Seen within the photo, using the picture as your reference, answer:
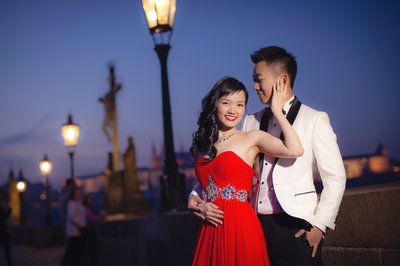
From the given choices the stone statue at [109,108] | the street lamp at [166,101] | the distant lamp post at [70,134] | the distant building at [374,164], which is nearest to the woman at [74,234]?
the street lamp at [166,101]

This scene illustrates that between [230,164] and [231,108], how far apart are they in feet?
Answer: 1.47

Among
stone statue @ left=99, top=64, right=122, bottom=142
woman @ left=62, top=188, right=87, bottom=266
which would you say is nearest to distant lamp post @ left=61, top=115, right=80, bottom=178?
woman @ left=62, top=188, right=87, bottom=266

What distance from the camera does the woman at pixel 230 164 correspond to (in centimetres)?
302

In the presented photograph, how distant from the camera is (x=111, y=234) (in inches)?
358

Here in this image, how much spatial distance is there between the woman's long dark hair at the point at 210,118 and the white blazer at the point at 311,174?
55 cm

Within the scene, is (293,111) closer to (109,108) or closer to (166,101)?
(166,101)

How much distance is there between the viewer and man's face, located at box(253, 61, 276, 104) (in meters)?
3.11

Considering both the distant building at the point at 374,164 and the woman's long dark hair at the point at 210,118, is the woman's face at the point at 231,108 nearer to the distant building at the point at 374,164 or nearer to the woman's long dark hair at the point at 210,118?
the woman's long dark hair at the point at 210,118

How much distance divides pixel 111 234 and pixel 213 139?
20.6ft

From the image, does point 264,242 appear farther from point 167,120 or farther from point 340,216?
point 167,120

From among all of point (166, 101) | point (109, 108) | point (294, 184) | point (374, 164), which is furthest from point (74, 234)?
point (374, 164)

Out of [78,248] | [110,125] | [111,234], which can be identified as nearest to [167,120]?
[111,234]

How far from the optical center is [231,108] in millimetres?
3367

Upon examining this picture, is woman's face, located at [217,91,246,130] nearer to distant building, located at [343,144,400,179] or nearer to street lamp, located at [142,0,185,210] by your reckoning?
street lamp, located at [142,0,185,210]
